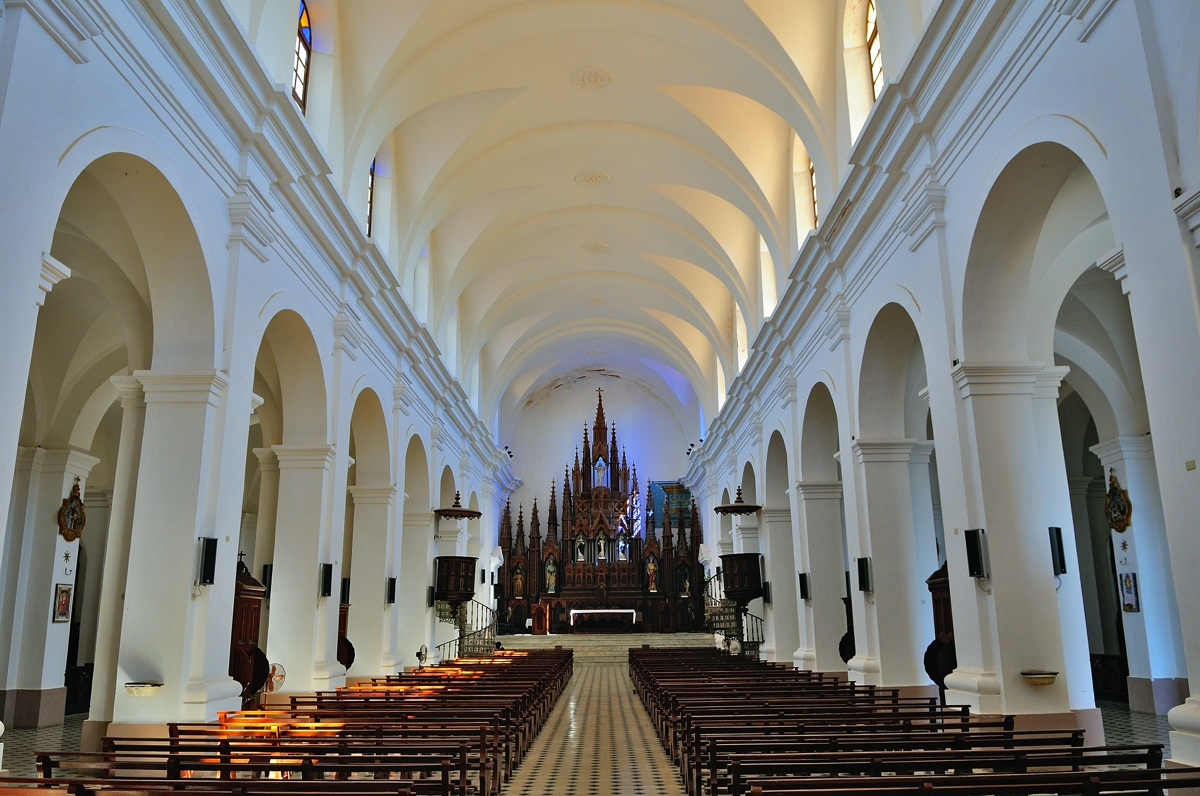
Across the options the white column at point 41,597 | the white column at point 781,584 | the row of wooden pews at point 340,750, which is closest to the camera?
the row of wooden pews at point 340,750

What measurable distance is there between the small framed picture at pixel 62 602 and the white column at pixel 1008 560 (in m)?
11.5

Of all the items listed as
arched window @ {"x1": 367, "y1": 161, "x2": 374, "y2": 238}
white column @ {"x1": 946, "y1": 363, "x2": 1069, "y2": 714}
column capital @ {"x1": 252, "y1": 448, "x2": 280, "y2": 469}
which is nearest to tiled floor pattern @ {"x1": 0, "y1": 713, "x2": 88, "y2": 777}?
column capital @ {"x1": 252, "y1": 448, "x2": 280, "y2": 469}

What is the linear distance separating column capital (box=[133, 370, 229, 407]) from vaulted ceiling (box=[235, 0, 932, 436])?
3475 mm

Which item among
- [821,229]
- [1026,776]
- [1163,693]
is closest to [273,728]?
[1026,776]

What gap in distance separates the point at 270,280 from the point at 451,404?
10.6 meters

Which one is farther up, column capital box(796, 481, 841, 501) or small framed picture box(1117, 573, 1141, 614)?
column capital box(796, 481, 841, 501)

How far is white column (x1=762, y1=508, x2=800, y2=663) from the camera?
1691 cm

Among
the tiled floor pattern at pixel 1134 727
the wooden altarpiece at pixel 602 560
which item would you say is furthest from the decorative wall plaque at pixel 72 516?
the wooden altarpiece at pixel 602 560

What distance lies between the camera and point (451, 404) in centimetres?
2030

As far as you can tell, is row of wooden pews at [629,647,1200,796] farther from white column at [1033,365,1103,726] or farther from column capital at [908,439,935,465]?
column capital at [908,439,935,465]

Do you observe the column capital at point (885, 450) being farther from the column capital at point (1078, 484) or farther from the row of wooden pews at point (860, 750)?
the column capital at point (1078, 484)

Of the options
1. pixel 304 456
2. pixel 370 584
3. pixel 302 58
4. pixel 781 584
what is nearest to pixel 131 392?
pixel 304 456

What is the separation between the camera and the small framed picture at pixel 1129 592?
12109 mm

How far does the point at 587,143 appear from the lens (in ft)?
53.3
